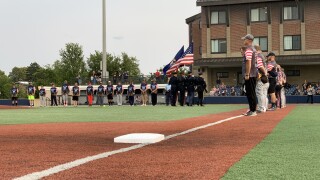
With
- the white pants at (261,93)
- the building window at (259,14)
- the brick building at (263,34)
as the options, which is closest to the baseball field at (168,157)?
the white pants at (261,93)

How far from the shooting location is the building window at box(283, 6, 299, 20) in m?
48.7

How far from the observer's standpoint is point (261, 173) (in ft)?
15.0

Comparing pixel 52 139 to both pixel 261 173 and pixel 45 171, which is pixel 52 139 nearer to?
pixel 45 171

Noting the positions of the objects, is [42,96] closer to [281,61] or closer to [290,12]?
[281,61]

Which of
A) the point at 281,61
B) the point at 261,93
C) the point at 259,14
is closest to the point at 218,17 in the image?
the point at 259,14

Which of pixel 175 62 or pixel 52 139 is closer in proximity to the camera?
pixel 52 139

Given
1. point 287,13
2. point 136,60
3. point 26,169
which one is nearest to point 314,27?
point 287,13

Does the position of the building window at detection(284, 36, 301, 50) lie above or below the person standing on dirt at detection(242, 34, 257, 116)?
above

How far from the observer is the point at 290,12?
49.0 meters

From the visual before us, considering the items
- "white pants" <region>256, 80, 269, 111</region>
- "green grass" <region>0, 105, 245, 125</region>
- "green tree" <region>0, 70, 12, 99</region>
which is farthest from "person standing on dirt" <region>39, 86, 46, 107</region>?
"green tree" <region>0, 70, 12, 99</region>

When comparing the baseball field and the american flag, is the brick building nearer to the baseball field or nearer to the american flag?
the american flag

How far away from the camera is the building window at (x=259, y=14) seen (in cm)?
4972

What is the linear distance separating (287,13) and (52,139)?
44.2 metres

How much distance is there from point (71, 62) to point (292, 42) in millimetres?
47795
